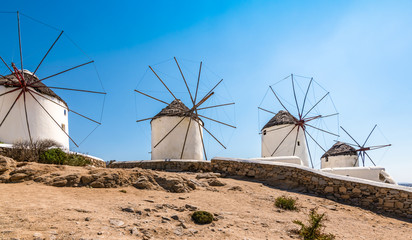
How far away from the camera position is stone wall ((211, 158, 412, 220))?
8.55 meters

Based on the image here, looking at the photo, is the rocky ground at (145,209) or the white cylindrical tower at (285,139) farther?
the white cylindrical tower at (285,139)

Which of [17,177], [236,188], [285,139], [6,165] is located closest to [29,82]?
[6,165]

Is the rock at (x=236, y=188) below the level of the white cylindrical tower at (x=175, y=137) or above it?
below

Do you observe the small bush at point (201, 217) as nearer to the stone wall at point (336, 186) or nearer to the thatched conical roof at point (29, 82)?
the stone wall at point (336, 186)

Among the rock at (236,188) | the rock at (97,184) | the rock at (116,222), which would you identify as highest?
the rock at (97,184)

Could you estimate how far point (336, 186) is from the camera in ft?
30.0

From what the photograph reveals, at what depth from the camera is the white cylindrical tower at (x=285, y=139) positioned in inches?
816

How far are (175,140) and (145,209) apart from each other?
11.5 metres

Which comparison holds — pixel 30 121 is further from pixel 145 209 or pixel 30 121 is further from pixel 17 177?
pixel 145 209

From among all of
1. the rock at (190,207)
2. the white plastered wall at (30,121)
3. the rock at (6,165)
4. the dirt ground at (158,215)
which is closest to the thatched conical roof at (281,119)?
the dirt ground at (158,215)

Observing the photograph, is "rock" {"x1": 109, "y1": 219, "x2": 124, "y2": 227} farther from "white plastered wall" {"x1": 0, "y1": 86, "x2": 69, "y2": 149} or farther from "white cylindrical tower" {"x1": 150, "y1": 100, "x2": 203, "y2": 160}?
"white plastered wall" {"x1": 0, "y1": 86, "x2": 69, "y2": 149}

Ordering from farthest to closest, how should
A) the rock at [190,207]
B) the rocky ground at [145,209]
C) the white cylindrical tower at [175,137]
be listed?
the white cylindrical tower at [175,137] → the rock at [190,207] → the rocky ground at [145,209]

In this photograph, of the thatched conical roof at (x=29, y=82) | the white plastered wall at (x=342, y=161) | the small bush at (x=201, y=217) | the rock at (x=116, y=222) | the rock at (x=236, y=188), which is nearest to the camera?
the rock at (x=116, y=222)

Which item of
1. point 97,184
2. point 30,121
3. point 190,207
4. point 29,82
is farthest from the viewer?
point 29,82
